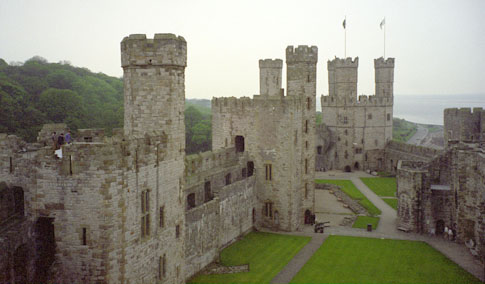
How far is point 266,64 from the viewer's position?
45688 mm

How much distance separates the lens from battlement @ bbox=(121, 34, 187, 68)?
1733 centimetres

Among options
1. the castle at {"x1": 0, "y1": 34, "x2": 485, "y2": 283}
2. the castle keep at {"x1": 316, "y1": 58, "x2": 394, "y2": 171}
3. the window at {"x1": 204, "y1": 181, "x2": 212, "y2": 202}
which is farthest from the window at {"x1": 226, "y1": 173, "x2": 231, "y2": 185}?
the castle keep at {"x1": 316, "y1": 58, "x2": 394, "y2": 171}

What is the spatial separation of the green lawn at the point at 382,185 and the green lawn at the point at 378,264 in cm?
1725

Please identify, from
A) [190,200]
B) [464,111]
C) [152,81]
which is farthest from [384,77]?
[152,81]

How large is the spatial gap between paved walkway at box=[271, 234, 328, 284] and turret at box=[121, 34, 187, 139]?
11689mm

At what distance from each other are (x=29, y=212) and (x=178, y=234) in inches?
249

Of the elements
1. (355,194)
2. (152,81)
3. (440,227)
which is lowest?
(440,227)

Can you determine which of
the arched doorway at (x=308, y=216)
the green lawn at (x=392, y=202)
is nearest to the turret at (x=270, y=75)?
the arched doorway at (x=308, y=216)

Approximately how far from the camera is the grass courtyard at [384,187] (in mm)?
45950

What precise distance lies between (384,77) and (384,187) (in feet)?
73.4

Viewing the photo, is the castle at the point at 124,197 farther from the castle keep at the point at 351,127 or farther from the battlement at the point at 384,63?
the battlement at the point at 384,63

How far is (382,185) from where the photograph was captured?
2106 inches

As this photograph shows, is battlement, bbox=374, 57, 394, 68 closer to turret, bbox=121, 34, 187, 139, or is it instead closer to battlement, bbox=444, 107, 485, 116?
battlement, bbox=444, 107, 485, 116

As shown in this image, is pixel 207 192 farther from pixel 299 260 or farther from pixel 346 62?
pixel 346 62
